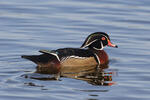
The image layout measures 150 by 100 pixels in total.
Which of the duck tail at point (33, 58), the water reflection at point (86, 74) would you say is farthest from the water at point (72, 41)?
the duck tail at point (33, 58)

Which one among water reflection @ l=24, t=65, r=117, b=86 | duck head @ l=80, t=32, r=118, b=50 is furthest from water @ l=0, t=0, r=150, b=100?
duck head @ l=80, t=32, r=118, b=50

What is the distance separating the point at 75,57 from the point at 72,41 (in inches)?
87.4

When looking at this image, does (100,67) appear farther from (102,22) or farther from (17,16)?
(17,16)

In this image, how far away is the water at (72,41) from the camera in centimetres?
1241

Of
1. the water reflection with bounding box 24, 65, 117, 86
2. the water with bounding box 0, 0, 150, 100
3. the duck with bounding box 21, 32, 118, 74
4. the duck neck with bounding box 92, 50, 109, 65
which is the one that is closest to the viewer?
the water with bounding box 0, 0, 150, 100

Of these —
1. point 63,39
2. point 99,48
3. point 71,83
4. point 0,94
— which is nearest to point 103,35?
point 99,48

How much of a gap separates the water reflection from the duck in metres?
0.18

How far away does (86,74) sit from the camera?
47.4 feet

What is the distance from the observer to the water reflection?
1369 centimetres

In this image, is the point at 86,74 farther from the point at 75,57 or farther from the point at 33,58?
the point at 33,58

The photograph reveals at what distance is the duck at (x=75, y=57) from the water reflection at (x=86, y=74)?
18 centimetres

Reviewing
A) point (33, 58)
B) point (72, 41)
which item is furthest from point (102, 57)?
point (33, 58)

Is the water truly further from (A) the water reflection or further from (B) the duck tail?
(B) the duck tail

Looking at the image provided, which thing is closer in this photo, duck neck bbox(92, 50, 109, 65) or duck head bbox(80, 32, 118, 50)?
duck neck bbox(92, 50, 109, 65)
